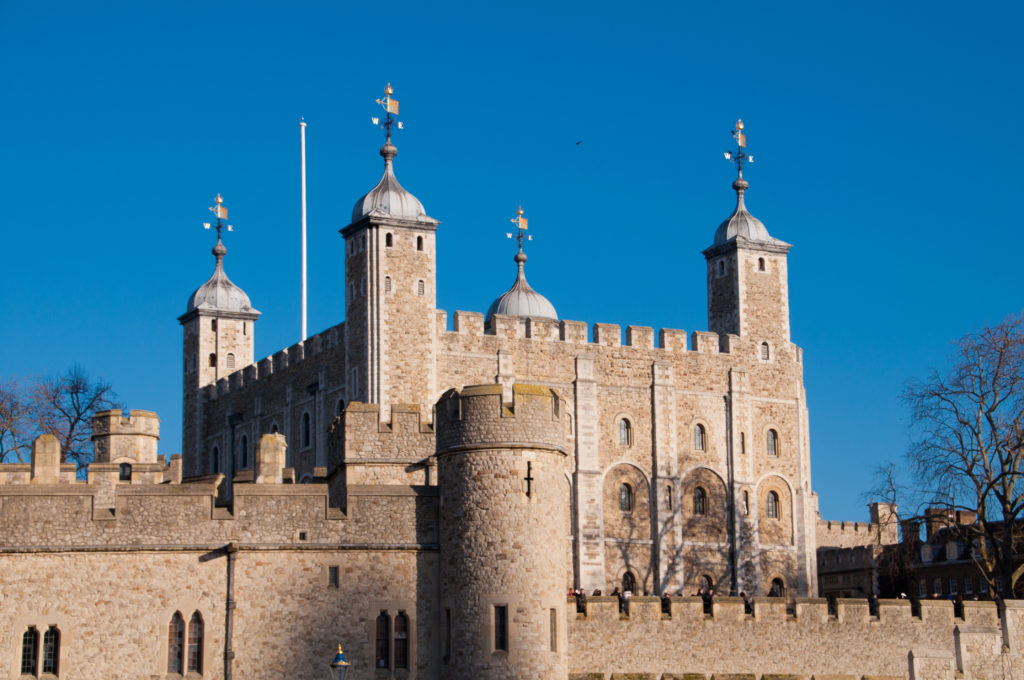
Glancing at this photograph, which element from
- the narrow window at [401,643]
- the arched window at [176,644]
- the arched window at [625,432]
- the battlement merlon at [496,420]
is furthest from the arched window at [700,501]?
the arched window at [176,644]

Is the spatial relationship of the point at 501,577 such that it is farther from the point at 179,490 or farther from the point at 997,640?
the point at 997,640

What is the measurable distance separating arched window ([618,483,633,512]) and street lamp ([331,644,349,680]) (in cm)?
3296

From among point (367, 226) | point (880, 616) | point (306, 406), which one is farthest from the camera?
point (306, 406)

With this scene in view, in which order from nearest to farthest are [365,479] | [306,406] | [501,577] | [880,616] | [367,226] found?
[501,577] < [365,479] < [880,616] < [367,226] < [306,406]

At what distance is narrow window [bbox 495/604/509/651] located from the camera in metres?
30.2

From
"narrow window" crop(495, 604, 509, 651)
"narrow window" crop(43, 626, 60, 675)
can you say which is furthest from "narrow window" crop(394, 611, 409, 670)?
"narrow window" crop(43, 626, 60, 675)

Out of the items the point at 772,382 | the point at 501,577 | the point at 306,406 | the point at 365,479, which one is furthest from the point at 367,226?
the point at 501,577

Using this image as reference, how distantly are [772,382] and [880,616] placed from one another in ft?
98.6

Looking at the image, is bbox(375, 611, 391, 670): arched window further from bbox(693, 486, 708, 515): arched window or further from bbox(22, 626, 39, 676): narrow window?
bbox(693, 486, 708, 515): arched window

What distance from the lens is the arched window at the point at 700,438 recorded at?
64.8m

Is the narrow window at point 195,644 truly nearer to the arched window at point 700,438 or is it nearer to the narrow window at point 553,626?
the narrow window at point 553,626

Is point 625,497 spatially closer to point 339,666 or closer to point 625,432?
point 625,432

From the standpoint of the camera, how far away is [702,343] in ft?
216

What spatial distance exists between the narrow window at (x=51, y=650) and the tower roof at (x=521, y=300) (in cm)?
4122
